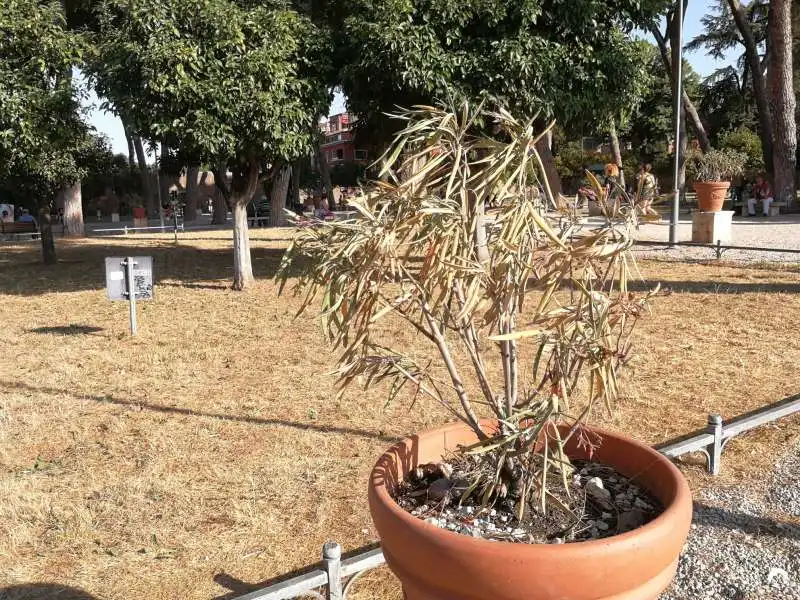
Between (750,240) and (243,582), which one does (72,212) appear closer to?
(750,240)

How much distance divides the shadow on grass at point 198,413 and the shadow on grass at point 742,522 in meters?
1.78

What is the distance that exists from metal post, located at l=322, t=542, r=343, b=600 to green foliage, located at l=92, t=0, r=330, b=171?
23.3ft

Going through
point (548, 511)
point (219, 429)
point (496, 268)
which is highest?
point (496, 268)

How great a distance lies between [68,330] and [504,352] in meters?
7.17

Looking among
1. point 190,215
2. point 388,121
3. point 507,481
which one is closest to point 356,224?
point 507,481

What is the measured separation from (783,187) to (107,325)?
27.6 meters

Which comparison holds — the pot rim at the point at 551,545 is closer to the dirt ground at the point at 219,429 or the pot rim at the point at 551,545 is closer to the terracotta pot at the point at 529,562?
the terracotta pot at the point at 529,562

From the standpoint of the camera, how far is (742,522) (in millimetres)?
3145

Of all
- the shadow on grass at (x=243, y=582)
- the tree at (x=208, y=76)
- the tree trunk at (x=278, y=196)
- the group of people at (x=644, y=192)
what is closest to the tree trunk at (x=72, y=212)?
the tree trunk at (x=278, y=196)

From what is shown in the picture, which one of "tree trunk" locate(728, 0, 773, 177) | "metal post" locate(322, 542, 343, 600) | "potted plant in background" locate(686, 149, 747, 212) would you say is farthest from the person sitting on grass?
"metal post" locate(322, 542, 343, 600)

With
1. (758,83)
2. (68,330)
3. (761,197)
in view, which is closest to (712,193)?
(761,197)

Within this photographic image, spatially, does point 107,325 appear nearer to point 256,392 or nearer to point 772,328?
point 256,392

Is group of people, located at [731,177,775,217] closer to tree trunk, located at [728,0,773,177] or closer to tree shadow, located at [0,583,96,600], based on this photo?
tree trunk, located at [728,0,773,177]

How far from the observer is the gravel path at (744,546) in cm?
265
